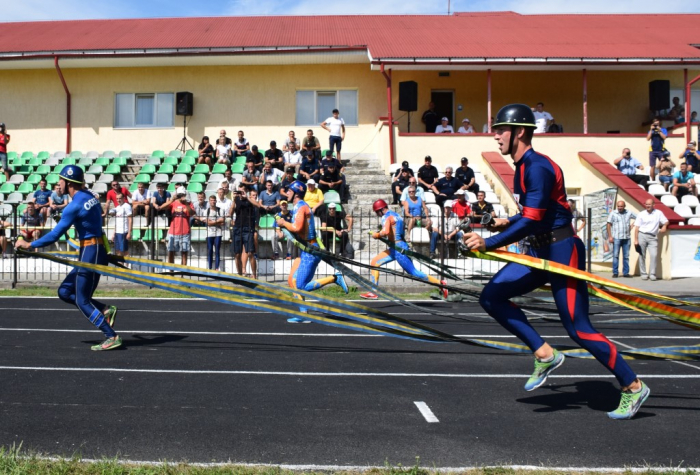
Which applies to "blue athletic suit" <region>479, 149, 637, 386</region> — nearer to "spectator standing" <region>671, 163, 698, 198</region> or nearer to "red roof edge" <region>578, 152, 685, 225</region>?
"red roof edge" <region>578, 152, 685, 225</region>

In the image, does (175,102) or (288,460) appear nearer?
(288,460)

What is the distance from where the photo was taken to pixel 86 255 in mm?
8773

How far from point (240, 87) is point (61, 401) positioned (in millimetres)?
22584

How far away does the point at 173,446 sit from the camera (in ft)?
16.5

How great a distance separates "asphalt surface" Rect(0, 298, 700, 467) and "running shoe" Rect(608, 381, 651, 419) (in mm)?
82

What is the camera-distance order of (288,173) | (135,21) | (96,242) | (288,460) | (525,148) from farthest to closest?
1. (135,21)
2. (288,173)
3. (96,242)
4. (525,148)
5. (288,460)

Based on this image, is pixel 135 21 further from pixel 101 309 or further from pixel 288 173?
pixel 101 309

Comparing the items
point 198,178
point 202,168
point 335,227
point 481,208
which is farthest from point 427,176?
point 202,168

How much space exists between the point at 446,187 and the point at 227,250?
6109 mm

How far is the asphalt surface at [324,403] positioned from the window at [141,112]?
61.7ft

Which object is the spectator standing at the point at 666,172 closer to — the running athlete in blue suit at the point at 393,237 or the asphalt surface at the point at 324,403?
the running athlete in blue suit at the point at 393,237

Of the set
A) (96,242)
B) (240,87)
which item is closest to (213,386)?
(96,242)

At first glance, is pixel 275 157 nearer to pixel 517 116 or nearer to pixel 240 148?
pixel 240 148

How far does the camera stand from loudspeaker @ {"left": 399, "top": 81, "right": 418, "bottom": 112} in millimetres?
25578
